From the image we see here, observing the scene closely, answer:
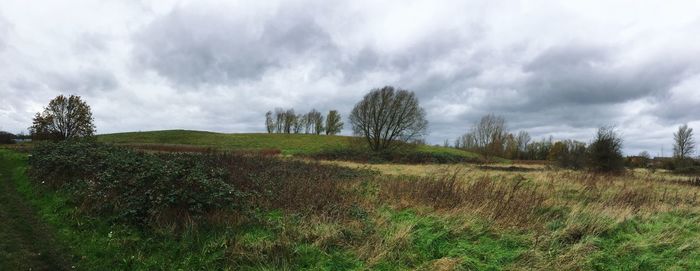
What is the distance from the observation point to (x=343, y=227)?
7918mm

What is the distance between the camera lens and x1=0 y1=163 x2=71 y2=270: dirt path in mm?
7234

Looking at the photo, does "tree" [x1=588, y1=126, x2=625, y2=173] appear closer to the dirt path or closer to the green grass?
the green grass

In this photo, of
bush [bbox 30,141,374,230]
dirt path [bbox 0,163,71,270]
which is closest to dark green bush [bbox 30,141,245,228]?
bush [bbox 30,141,374,230]

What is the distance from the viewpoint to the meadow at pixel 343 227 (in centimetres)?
690

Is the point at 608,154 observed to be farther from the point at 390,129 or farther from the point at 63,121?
the point at 63,121

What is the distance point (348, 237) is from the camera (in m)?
7.66

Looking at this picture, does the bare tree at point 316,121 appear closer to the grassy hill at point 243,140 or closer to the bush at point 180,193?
the grassy hill at point 243,140

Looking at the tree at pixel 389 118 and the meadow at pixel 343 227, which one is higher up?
the tree at pixel 389 118

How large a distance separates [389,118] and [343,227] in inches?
2048

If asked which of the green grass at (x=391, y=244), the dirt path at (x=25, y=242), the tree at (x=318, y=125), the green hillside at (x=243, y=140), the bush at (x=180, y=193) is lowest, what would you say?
the dirt path at (x=25, y=242)

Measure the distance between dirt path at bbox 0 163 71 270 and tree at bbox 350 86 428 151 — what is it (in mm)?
49653

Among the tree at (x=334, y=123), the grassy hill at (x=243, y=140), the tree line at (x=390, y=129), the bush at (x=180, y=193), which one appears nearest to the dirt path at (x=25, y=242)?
the bush at (x=180, y=193)

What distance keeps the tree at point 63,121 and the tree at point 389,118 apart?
126ft

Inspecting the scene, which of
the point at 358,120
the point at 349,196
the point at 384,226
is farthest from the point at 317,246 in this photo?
the point at 358,120
